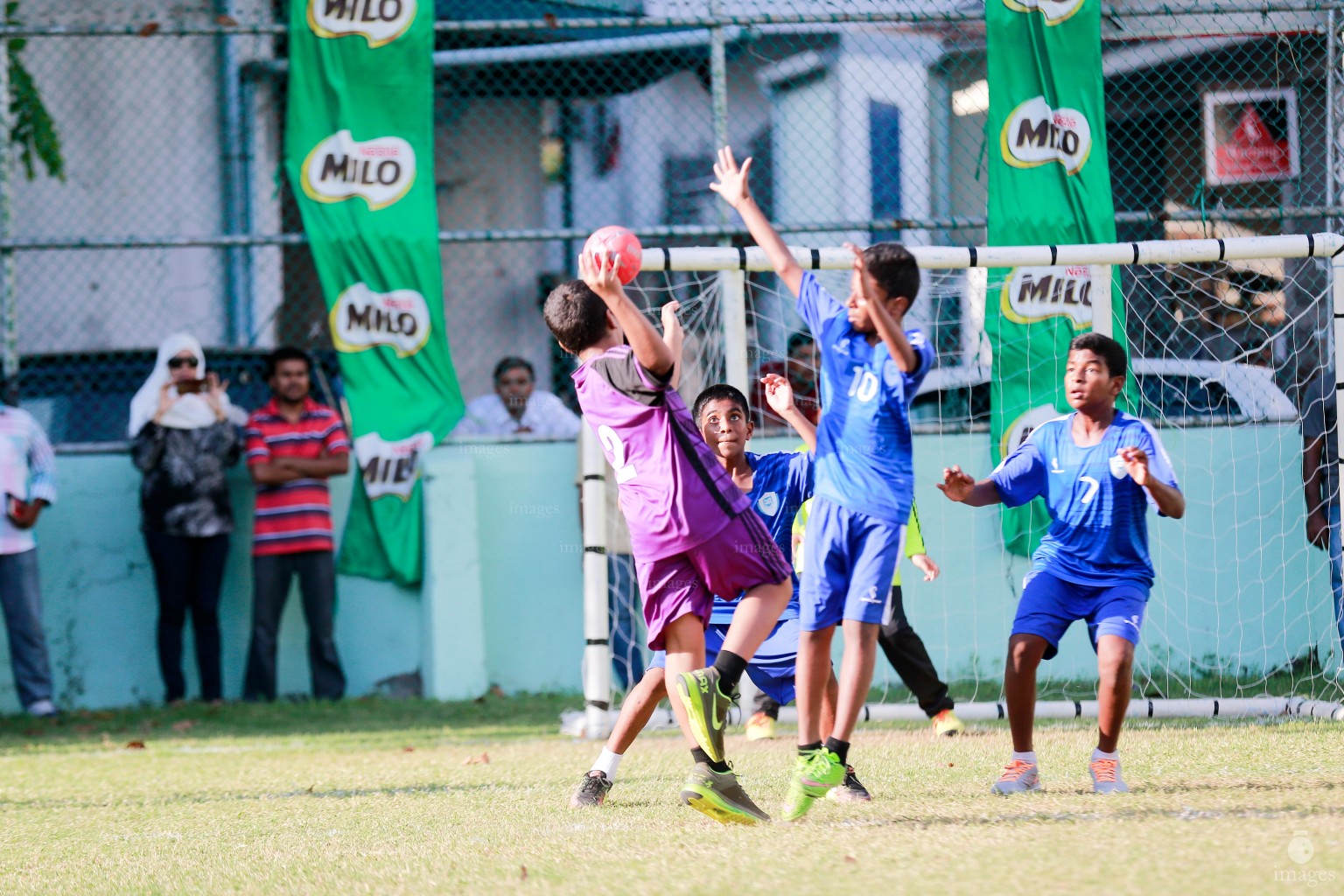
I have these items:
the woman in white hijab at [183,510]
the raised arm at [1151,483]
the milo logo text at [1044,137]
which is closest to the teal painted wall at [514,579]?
the woman in white hijab at [183,510]

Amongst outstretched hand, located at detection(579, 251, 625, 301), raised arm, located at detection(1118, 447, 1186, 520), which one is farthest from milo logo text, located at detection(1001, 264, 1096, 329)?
outstretched hand, located at detection(579, 251, 625, 301)

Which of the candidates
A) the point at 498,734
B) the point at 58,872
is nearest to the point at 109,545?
the point at 498,734

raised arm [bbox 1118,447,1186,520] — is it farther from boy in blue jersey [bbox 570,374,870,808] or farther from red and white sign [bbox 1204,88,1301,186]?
red and white sign [bbox 1204,88,1301,186]

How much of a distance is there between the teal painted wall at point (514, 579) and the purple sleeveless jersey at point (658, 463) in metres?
4.04

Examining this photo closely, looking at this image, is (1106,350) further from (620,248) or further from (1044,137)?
(1044,137)

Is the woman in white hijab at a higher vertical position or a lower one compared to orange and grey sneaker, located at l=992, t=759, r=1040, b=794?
higher

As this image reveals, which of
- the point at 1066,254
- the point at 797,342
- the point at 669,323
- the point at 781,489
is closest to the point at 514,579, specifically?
the point at 797,342

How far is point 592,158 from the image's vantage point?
536 inches

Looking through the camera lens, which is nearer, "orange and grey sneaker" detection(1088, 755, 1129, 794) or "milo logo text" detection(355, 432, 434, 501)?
"orange and grey sneaker" detection(1088, 755, 1129, 794)

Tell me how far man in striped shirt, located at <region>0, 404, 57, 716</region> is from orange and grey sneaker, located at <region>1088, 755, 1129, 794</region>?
21.0 feet

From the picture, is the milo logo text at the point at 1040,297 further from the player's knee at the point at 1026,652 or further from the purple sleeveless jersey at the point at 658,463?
the purple sleeveless jersey at the point at 658,463

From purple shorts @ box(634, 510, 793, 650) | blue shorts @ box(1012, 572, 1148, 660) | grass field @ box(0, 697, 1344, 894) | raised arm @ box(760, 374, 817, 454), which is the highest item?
raised arm @ box(760, 374, 817, 454)

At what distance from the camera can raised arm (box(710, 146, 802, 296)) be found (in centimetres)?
432

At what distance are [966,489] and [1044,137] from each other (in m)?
4.52
